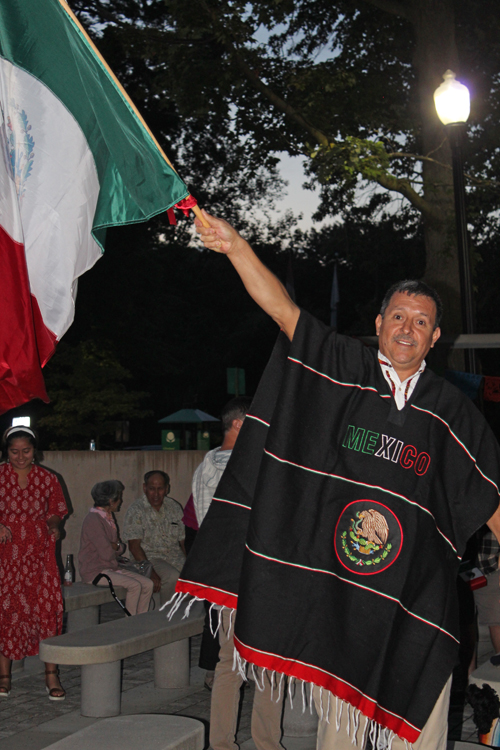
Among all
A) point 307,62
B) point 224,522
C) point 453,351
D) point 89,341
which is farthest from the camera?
point 89,341

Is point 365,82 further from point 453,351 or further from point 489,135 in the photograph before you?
point 453,351

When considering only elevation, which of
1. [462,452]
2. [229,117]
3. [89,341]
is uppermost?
[229,117]

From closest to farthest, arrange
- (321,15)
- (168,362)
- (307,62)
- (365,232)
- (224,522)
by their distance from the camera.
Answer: (224,522) < (307,62) < (321,15) < (168,362) < (365,232)

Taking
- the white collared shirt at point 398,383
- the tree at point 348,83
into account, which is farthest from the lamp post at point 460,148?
the white collared shirt at point 398,383

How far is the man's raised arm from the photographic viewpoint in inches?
124

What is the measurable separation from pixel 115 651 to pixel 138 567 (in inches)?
119

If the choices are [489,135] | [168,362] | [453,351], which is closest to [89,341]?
[168,362]

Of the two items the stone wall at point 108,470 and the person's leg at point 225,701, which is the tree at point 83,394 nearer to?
the stone wall at point 108,470

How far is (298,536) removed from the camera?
317cm

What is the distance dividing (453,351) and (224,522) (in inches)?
319

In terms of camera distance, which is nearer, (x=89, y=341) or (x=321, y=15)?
(x=321, y=15)

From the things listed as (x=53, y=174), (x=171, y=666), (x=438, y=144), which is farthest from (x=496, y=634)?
(x=438, y=144)

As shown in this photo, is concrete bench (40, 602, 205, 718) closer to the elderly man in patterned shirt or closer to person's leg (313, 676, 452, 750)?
the elderly man in patterned shirt

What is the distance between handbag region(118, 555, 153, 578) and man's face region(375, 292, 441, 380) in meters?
5.92
